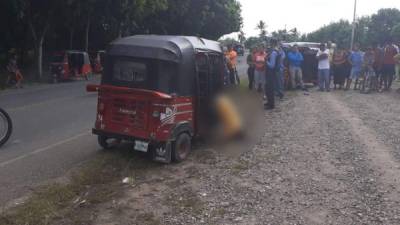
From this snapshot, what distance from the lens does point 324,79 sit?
18.0 metres

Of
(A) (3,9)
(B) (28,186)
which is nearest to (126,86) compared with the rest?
(B) (28,186)

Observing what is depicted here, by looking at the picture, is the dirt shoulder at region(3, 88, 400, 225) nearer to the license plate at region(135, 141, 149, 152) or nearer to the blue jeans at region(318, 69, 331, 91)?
the license plate at region(135, 141, 149, 152)

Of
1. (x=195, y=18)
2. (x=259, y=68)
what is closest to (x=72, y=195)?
Result: (x=259, y=68)

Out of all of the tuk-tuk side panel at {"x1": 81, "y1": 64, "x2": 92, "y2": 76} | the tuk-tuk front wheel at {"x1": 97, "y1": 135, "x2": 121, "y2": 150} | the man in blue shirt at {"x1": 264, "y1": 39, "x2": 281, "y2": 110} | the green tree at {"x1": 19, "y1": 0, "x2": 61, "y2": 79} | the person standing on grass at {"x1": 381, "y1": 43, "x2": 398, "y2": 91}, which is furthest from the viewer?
the tuk-tuk side panel at {"x1": 81, "y1": 64, "x2": 92, "y2": 76}

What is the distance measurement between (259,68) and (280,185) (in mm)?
9235

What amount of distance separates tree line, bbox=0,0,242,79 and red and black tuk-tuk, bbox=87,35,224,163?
13530 millimetres

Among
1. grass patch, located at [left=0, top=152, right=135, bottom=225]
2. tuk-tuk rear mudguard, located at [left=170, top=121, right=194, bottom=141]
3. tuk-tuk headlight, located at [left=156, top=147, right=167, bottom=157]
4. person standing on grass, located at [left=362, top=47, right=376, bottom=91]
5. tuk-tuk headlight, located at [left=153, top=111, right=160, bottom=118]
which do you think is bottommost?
grass patch, located at [left=0, top=152, right=135, bottom=225]

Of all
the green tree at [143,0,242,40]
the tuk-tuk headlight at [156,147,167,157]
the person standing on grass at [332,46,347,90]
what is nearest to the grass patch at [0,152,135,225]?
the tuk-tuk headlight at [156,147,167,157]

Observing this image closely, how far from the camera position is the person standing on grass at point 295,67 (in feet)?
57.7

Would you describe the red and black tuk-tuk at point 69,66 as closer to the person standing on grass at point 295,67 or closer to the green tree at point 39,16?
the green tree at point 39,16

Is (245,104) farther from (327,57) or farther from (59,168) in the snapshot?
(327,57)

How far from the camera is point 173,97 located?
7594 millimetres

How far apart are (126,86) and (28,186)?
2214 millimetres

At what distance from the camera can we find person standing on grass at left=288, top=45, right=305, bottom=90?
57.7 feet
